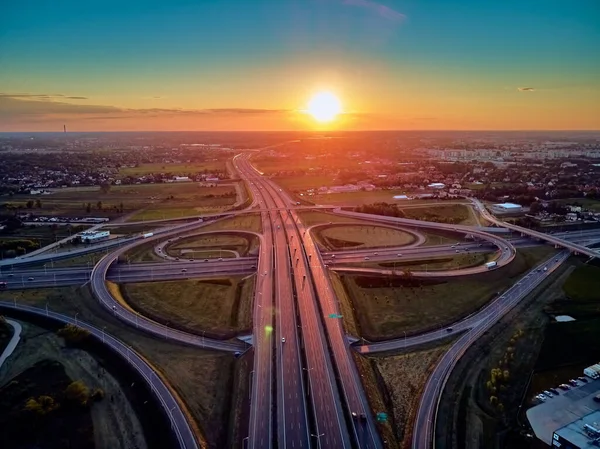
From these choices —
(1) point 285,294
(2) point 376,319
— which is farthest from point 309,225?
(2) point 376,319

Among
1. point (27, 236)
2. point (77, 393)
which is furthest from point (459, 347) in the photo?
point (27, 236)

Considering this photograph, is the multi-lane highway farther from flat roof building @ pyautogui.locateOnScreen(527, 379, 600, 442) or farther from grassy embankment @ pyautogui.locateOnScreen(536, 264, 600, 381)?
flat roof building @ pyautogui.locateOnScreen(527, 379, 600, 442)

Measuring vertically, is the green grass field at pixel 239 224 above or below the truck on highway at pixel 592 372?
above

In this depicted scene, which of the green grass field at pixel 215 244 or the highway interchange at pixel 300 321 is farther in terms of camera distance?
the green grass field at pixel 215 244

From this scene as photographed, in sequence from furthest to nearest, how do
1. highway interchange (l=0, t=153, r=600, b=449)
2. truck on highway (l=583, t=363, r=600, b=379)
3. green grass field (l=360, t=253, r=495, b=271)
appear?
green grass field (l=360, t=253, r=495, b=271)
truck on highway (l=583, t=363, r=600, b=379)
highway interchange (l=0, t=153, r=600, b=449)

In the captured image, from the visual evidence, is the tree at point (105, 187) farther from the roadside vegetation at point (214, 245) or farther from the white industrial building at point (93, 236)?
the roadside vegetation at point (214, 245)

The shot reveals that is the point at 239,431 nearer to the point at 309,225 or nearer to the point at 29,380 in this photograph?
the point at 29,380

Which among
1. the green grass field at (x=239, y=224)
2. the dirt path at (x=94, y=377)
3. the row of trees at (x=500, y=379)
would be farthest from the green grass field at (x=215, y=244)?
the row of trees at (x=500, y=379)

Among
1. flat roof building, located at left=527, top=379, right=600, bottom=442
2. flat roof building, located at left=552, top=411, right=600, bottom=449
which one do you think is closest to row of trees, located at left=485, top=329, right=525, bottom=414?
flat roof building, located at left=527, top=379, right=600, bottom=442
